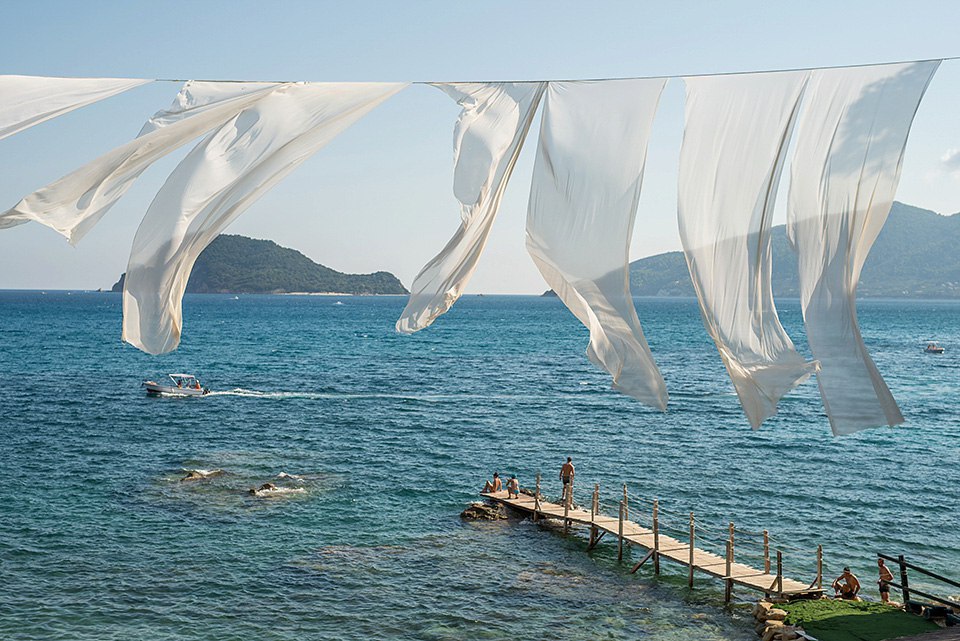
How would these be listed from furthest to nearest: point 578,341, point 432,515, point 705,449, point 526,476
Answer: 1. point 578,341
2. point 705,449
3. point 526,476
4. point 432,515

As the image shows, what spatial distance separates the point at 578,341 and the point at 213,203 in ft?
396

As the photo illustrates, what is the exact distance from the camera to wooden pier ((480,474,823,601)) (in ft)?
69.5

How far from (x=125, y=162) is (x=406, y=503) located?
2700 centimetres

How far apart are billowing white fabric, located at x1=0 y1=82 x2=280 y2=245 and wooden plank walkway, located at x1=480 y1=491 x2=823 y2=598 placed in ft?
64.0

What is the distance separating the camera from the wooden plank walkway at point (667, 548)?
21.2m

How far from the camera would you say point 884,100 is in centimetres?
640

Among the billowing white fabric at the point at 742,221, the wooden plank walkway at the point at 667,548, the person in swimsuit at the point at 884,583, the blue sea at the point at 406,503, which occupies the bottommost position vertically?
the blue sea at the point at 406,503

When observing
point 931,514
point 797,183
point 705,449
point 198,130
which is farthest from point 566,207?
point 705,449

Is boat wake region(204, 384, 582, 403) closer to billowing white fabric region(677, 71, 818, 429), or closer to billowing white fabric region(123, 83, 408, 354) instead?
billowing white fabric region(123, 83, 408, 354)

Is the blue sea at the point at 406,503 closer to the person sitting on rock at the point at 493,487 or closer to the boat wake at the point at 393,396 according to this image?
the boat wake at the point at 393,396

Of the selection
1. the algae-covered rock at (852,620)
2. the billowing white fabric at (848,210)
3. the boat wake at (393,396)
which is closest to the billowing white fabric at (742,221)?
the billowing white fabric at (848,210)

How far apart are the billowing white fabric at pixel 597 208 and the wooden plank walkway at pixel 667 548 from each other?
1716 cm

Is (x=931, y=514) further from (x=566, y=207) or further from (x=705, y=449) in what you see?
(x=566, y=207)

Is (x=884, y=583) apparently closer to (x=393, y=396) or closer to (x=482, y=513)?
(x=482, y=513)
